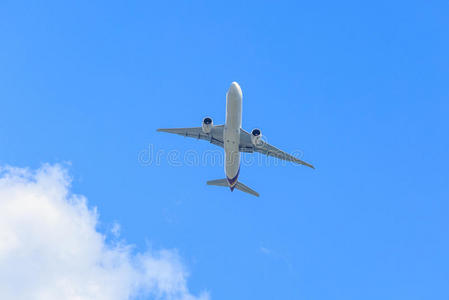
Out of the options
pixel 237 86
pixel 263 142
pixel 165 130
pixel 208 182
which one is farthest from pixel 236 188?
pixel 237 86

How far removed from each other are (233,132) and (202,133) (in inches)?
286

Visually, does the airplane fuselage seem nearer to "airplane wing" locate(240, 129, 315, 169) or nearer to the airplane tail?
the airplane tail

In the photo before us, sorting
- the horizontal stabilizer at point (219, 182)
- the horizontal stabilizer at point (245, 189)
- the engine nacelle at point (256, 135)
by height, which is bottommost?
the horizontal stabilizer at point (245, 189)

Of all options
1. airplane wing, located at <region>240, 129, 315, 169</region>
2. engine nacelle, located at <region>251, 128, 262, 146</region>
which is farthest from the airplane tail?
engine nacelle, located at <region>251, 128, 262, 146</region>

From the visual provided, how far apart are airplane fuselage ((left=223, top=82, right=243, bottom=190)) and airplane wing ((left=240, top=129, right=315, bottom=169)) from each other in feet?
7.75

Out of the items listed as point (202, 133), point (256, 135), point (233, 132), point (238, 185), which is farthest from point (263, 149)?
point (233, 132)

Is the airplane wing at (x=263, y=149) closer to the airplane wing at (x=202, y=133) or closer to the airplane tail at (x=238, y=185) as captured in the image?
the airplane wing at (x=202, y=133)

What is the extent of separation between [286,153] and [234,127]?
412 inches

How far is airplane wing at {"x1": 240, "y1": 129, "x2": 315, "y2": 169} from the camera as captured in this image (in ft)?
169

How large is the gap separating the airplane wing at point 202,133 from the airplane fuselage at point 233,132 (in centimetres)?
329

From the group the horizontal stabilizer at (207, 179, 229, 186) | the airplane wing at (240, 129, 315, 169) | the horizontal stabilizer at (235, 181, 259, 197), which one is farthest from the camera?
the horizontal stabilizer at (235, 181, 259, 197)

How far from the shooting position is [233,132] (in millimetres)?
47000

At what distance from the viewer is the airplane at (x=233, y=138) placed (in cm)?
4491

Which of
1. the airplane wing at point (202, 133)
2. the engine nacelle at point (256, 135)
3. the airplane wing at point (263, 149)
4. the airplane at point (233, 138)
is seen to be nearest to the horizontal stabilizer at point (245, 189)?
the airplane at point (233, 138)
